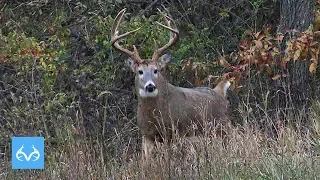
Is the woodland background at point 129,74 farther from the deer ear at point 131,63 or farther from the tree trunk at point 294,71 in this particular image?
the deer ear at point 131,63

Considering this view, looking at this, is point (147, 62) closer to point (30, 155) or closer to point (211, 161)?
point (211, 161)

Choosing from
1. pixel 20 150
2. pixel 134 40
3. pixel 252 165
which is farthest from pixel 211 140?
pixel 134 40

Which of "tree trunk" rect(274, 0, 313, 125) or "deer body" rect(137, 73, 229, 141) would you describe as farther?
"tree trunk" rect(274, 0, 313, 125)

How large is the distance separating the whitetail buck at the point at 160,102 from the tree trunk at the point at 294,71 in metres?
0.68

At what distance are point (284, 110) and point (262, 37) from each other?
2.61 ft

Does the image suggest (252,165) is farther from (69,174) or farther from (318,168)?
(69,174)

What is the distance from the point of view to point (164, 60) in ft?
32.3

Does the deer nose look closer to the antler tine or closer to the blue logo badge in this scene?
the antler tine

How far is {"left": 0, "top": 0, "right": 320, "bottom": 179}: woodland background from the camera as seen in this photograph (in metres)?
7.89

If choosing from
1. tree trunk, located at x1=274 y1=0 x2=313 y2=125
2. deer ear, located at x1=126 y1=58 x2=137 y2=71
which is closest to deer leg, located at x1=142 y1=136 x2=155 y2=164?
deer ear, located at x1=126 y1=58 x2=137 y2=71

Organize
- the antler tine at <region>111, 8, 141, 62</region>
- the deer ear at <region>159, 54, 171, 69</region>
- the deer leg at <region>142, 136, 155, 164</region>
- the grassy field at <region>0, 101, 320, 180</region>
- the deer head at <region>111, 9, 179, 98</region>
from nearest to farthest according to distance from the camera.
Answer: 1. the grassy field at <region>0, 101, 320, 180</region>
2. the deer leg at <region>142, 136, 155, 164</region>
3. the deer head at <region>111, 9, 179, 98</region>
4. the antler tine at <region>111, 8, 141, 62</region>
5. the deer ear at <region>159, 54, 171, 69</region>

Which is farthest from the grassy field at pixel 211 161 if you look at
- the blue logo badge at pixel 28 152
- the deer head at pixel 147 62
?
the deer head at pixel 147 62

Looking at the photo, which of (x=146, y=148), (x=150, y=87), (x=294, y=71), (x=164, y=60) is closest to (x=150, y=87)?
(x=150, y=87)

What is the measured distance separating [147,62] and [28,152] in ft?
9.61
